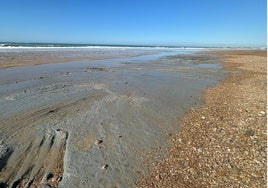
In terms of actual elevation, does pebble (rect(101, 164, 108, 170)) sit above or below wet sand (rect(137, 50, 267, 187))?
below

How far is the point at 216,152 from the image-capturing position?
451 centimetres

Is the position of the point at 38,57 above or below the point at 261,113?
below

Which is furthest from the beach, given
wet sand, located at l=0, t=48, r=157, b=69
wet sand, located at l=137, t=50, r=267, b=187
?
wet sand, located at l=0, t=48, r=157, b=69

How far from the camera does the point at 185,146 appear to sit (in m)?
4.83

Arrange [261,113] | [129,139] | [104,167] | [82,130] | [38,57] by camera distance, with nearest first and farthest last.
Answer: [104,167] < [129,139] < [82,130] < [261,113] < [38,57]

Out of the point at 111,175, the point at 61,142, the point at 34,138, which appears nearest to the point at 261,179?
the point at 111,175

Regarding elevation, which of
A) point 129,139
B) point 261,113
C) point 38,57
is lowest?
point 38,57

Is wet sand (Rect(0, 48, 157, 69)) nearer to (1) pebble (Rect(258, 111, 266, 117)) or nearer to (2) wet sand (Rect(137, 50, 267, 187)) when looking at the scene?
(2) wet sand (Rect(137, 50, 267, 187))

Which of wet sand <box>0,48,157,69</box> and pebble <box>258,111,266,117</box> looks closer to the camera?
pebble <box>258,111,266,117</box>

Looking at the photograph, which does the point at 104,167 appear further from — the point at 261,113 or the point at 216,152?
the point at 261,113

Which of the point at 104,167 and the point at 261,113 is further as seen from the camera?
the point at 261,113

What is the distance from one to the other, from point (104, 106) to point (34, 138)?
9.10ft

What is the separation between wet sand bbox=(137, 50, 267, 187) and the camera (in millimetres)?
3680

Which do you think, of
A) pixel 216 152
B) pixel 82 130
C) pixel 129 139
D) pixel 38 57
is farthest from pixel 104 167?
pixel 38 57
